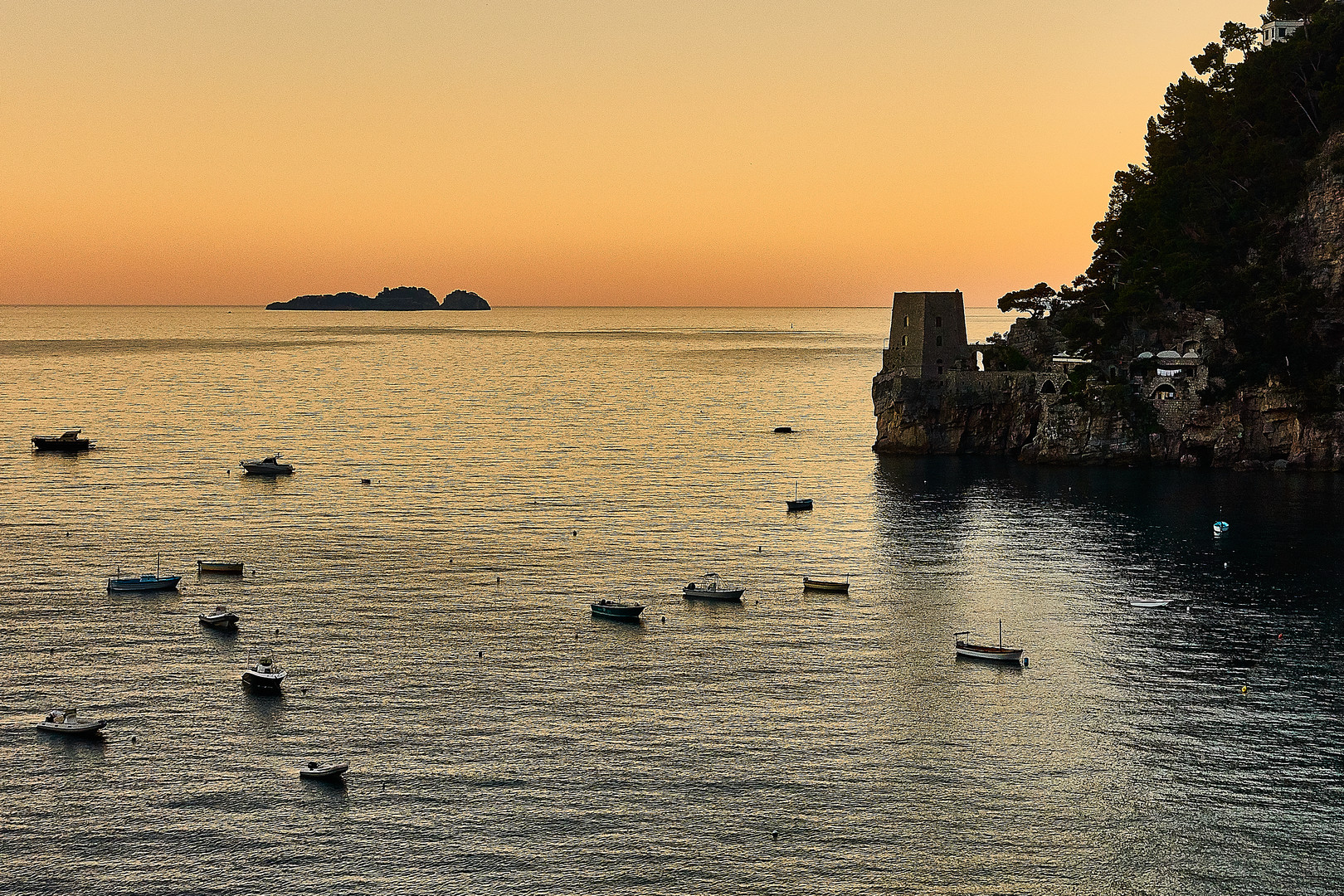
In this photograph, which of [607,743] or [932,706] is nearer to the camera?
[607,743]

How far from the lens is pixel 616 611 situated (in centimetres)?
8338

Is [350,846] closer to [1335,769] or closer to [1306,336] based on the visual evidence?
[1335,769]

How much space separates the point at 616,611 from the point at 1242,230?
9611 centimetres

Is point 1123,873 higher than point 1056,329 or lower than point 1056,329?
lower

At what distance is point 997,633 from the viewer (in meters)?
80.6

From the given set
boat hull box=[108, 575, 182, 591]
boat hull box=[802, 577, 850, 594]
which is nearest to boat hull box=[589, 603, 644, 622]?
boat hull box=[802, 577, 850, 594]

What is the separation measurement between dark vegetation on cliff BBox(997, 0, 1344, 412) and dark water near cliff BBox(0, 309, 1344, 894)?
62.2ft

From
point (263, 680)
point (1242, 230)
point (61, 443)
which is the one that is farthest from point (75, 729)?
point (1242, 230)

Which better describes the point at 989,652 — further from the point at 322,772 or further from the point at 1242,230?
the point at 1242,230

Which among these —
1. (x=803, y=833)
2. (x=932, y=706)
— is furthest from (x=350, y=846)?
(x=932, y=706)

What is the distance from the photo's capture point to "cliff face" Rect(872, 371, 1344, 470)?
13288cm

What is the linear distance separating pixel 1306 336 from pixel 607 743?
331ft

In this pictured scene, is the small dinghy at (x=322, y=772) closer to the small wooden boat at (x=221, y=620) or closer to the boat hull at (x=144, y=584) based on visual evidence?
the small wooden boat at (x=221, y=620)

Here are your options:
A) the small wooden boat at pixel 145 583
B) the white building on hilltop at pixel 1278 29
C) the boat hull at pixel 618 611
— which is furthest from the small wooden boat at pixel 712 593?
the white building on hilltop at pixel 1278 29
